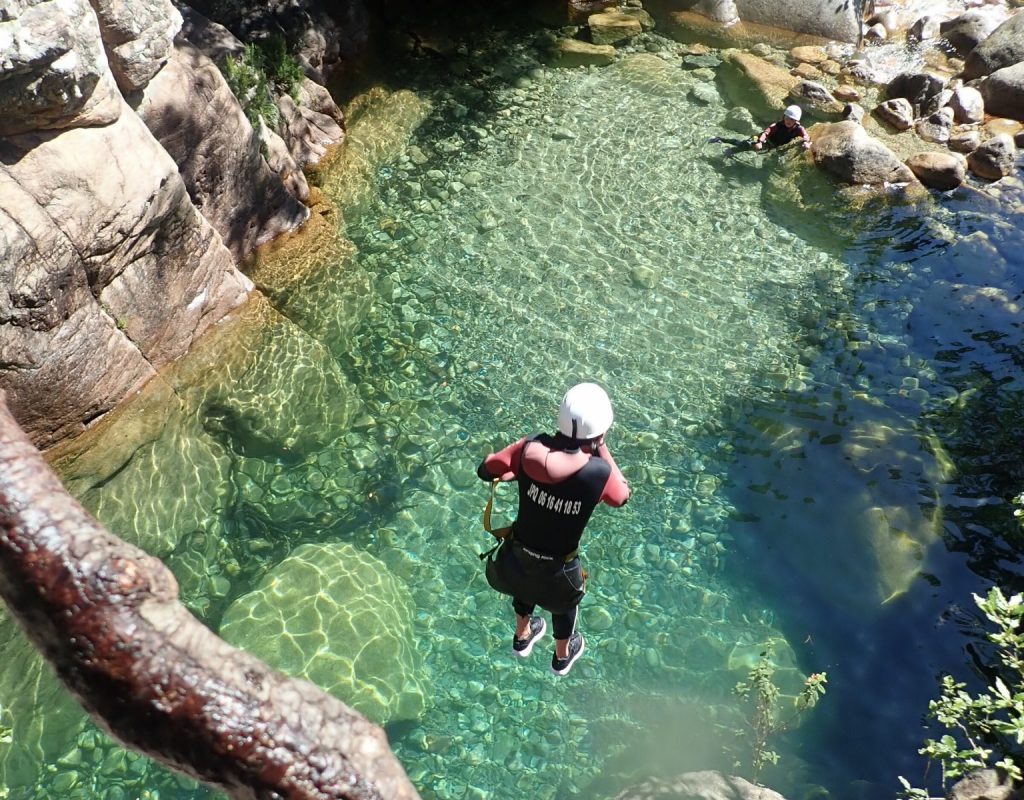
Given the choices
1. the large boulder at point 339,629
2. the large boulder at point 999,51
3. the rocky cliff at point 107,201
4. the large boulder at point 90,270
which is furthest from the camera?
the large boulder at point 999,51

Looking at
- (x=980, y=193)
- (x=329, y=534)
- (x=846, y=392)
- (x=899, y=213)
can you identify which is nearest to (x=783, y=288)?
(x=846, y=392)

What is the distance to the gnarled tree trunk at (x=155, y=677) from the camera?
2113 mm

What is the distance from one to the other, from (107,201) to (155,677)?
5.53m

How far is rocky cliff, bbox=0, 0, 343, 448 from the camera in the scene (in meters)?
5.81

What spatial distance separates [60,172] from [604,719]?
5.95 metres

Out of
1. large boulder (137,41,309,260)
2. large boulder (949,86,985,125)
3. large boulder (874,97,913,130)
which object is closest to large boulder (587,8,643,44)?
large boulder (874,97,913,130)

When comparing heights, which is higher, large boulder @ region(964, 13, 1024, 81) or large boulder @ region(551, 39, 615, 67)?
large boulder @ region(551, 39, 615, 67)

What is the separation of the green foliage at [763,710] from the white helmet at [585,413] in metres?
2.47

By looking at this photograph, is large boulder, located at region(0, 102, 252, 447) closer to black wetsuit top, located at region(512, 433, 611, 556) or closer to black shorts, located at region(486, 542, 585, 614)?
black shorts, located at region(486, 542, 585, 614)

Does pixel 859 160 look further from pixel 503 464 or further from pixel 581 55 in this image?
pixel 503 464

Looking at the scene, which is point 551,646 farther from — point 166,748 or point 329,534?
point 166,748

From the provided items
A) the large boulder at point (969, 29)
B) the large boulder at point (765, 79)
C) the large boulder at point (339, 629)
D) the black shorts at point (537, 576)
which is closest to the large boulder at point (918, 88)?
the large boulder at point (765, 79)

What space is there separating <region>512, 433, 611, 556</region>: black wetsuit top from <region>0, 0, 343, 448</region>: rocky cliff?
4215 mm

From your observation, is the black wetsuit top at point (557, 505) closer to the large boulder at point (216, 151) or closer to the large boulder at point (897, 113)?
the large boulder at point (216, 151)
